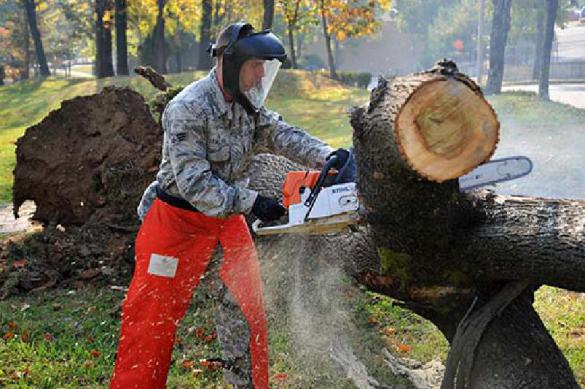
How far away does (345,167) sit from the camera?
3010 mm

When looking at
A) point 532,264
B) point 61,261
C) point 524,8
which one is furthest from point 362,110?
point 524,8

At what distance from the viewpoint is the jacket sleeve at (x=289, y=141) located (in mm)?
3441

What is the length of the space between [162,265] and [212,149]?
581mm

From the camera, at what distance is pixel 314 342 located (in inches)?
166

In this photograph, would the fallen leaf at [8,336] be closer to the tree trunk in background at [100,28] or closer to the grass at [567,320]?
the grass at [567,320]

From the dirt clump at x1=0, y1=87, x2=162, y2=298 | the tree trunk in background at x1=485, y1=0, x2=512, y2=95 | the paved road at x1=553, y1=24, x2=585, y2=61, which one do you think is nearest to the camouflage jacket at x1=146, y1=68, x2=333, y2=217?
the dirt clump at x1=0, y1=87, x2=162, y2=298

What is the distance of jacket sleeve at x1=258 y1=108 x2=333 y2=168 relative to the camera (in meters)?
3.44

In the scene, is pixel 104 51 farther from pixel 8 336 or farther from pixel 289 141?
pixel 289 141

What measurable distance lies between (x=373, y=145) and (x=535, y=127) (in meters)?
9.80

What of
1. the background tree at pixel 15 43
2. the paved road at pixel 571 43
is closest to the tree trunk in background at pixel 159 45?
the background tree at pixel 15 43

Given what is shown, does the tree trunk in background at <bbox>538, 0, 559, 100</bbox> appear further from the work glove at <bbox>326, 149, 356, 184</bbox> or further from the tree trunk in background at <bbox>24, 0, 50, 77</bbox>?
the work glove at <bbox>326, 149, 356, 184</bbox>

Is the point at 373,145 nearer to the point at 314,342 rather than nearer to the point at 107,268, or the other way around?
the point at 314,342

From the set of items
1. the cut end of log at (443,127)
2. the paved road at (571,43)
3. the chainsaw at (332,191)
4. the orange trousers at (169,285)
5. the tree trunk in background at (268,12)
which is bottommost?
the paved road at (571,43)

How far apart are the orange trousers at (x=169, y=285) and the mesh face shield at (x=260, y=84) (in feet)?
1.93
